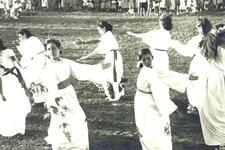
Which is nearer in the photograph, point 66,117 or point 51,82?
point 51,82

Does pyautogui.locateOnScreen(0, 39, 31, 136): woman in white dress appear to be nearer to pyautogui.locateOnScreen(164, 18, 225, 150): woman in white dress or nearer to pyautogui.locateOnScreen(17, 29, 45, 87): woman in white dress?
pyautogui.locateOnScreen(17, 29, 45, 87): woman in white dress

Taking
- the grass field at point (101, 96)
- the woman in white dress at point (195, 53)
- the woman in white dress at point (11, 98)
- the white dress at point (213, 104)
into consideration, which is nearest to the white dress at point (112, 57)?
the grass field at point (101, 96)

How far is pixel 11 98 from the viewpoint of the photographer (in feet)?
21.8

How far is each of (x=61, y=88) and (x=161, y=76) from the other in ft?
3.39

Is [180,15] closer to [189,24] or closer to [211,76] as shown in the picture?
[189,24]

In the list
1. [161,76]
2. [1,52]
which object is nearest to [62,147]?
[161,76]

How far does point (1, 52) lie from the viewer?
6.49 m

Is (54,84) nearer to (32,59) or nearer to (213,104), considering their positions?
(213,104)

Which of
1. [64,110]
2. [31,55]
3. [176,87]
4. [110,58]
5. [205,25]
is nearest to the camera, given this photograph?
[64,110]

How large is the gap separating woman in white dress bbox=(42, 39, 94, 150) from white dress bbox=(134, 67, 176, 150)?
0.60 m

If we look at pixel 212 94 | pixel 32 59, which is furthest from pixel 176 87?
pixel 32 59

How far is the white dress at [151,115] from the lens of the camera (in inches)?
207

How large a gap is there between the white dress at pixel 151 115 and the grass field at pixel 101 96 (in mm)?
595

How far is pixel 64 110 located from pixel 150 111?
2.78 feet
